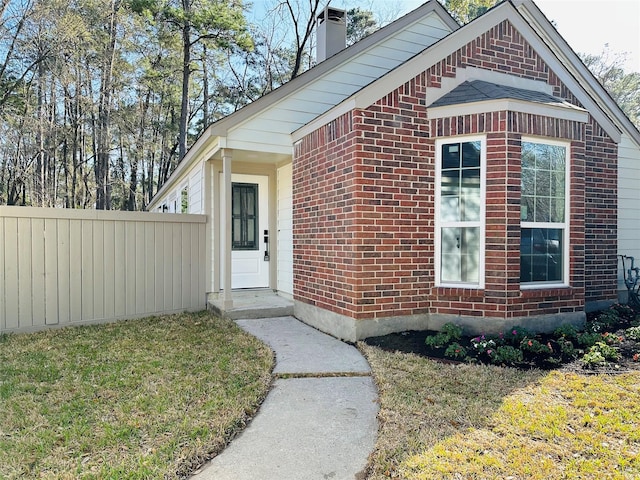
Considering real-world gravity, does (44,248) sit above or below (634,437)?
above

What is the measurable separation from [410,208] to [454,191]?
2.04 ft

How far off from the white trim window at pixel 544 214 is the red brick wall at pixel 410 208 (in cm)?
12

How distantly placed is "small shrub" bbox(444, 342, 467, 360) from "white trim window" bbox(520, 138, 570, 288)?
1455mm

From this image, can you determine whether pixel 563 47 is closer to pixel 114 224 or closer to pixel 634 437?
pixel 634 437

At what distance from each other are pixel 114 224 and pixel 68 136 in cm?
1393

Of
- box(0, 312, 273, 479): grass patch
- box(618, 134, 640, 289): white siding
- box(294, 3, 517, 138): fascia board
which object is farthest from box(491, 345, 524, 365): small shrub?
box(618, 134, 640, 289): white siding

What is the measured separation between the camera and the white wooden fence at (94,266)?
567 cm

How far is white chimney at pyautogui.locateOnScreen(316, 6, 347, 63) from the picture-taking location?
8273 mm

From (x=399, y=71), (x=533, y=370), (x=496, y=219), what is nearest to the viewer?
(x=533, y=370)

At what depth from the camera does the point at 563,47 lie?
7.40 meters

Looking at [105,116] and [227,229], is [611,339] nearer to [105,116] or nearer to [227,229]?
[227,229]

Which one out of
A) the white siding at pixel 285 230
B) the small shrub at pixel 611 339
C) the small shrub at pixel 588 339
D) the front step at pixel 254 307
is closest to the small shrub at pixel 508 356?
the small shrub at pixel 588 339

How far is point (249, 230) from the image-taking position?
7848mm

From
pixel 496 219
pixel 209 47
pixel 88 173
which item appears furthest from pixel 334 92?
pixel 88 173
